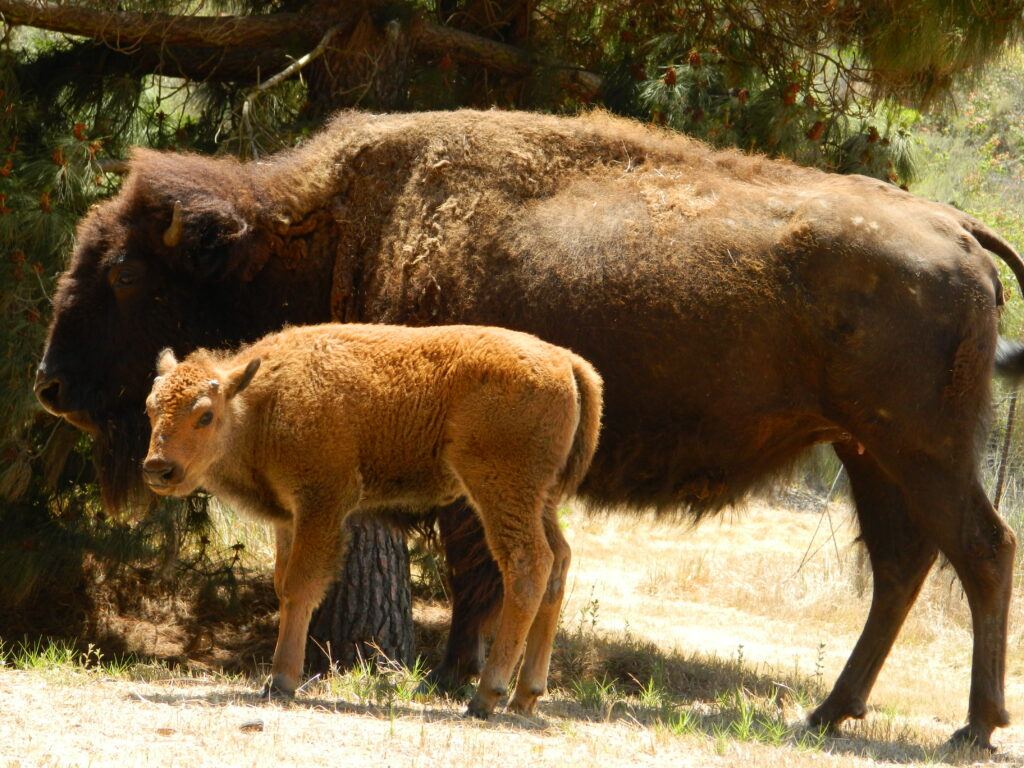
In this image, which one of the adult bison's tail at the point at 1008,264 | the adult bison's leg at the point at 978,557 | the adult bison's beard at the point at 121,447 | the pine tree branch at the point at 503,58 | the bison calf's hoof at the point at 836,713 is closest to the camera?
the adult bison's leg at the point at 978,557

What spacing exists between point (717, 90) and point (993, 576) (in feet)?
12.1

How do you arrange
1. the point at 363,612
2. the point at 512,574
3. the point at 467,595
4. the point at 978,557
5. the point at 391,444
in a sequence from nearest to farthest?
the point at 512,574
the point at 391,444
the point at 978,557
the point at 467,595
the point at 363,612

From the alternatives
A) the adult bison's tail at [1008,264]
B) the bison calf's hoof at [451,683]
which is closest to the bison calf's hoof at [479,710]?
the bison calf's hoof at [451,683]

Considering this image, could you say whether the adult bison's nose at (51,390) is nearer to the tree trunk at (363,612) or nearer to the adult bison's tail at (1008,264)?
the tree trunk at (363,612)

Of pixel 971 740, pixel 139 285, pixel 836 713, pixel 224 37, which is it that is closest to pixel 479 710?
pixel 836 713

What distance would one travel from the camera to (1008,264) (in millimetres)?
6504

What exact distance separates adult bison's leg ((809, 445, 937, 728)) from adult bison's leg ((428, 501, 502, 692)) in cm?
167

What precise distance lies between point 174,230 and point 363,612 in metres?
2.83

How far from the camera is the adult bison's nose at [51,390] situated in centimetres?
645

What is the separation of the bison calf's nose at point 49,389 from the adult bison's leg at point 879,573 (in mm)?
3984

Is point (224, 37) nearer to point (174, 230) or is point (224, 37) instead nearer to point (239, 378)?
point (174, 230)

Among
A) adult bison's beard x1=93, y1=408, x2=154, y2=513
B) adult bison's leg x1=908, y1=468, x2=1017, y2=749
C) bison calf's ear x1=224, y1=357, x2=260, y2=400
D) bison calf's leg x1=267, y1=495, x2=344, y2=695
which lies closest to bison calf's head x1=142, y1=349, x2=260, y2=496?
bison calf's ear x1=224, y1=357, x2=260, y2=400

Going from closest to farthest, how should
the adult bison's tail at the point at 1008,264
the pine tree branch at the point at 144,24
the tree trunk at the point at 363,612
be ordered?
the adult bison's tail at the point at 1008,264
the pine tree branch at the point at 144,24
the tree trunk at the point at 363,612

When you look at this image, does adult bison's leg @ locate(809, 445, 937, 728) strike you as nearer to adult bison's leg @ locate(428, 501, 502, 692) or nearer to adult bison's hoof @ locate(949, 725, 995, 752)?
adult bison's hoof @ locate(949, 725, 995, 752)
